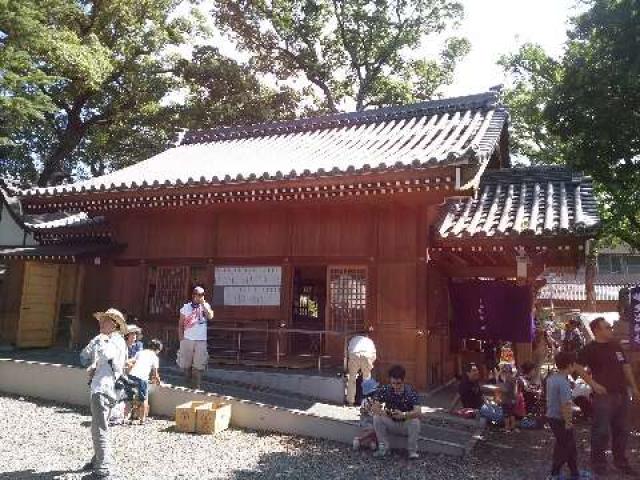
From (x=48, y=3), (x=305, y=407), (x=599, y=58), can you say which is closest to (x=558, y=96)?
(x=599, y=58)

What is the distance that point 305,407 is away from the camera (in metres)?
8.75

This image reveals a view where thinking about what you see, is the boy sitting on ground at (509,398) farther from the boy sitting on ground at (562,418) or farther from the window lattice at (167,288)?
the window lattice at (167,288)

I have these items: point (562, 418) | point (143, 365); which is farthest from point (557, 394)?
point (143, 365)

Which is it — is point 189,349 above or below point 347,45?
below

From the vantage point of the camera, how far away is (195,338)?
9125mm

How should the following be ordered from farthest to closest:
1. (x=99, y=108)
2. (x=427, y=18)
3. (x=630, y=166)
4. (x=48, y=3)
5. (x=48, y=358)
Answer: (x=427, y=18) < (x=99, y=108) < (x=48, y=3) < (x=630, y=166) < (x=48, y=358)

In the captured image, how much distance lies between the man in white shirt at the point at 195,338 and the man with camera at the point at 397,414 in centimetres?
370

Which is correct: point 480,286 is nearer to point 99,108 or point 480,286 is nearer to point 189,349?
point 189,349

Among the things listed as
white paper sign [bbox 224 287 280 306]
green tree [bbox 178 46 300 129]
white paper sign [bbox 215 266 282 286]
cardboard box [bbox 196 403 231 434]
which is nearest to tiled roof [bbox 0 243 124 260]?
white paper sign [bbox 215 266 282 286]

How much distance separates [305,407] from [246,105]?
20090mm

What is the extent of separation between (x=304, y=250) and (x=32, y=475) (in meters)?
6.74

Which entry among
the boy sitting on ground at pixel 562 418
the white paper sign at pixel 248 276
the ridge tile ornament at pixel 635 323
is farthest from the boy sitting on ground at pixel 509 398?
the white paper sign at pixel 248 276

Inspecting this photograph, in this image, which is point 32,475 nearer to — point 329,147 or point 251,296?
point 251,296

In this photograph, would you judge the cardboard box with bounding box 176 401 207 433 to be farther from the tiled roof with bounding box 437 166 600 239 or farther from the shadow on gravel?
the tiled roof with bounding box 437 166 600 239
